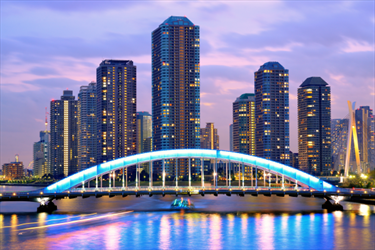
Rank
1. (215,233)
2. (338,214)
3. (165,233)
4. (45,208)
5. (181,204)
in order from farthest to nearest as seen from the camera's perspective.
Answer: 1. (181,204)
2. (45,208)
3. (338,214)
4. (165,233)
5. (215,233)

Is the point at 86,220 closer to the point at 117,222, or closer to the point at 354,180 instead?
the point at 117,222

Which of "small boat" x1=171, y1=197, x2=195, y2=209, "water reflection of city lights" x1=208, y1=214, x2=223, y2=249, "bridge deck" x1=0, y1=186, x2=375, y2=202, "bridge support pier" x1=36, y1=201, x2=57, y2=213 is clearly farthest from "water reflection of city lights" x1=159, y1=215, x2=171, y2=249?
"bridge support pier" x1=36, y1=201, x2=57, y2=213

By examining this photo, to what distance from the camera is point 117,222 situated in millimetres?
78125

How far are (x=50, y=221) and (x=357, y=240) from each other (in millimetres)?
44036

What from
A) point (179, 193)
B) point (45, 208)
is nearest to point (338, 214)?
point (179, 193)

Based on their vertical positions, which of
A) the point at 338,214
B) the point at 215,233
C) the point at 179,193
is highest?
the point at 179,193

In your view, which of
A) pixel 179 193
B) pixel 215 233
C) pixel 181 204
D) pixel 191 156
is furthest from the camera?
pixel 181 204

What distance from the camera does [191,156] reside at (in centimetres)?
9969

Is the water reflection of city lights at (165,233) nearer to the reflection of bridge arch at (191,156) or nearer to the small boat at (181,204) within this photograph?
Result: the reflection of bridge arch at (191,156)

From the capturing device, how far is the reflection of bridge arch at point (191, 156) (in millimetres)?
95062

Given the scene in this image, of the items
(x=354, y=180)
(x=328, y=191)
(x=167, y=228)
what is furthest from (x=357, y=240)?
(x=354, y=180)

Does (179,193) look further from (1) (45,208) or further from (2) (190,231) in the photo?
(2) (190,231)

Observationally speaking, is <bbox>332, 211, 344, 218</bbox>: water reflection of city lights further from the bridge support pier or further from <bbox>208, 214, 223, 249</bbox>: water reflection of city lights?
the bridge support pier

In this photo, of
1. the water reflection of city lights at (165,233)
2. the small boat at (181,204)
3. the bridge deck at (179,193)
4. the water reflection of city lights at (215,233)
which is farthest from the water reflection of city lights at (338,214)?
the small boat at (181,204)
